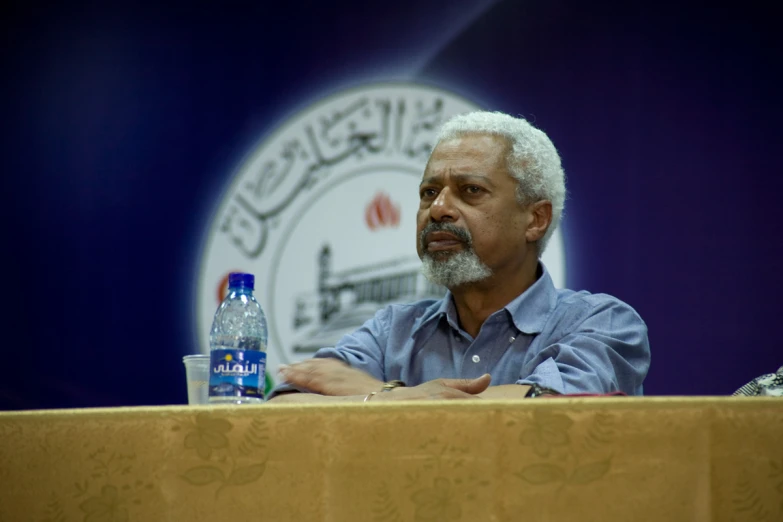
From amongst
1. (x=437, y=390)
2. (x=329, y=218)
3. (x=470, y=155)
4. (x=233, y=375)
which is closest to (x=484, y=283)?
(x=470, y=155)

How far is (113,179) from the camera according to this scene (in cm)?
336

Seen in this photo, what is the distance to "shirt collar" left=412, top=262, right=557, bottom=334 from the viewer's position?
84.8 inches

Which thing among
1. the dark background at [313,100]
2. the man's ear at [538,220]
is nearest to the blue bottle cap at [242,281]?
the man's ear at [538,220]

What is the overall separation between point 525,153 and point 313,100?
1259 mm

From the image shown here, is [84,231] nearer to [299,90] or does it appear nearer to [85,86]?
[85,86]

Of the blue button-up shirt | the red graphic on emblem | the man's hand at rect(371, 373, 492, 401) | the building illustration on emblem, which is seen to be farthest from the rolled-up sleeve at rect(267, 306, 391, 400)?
the red graphic on emblem

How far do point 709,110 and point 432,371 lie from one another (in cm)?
147

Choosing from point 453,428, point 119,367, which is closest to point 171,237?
point 119,367

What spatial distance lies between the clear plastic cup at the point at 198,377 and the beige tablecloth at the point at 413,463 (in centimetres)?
64

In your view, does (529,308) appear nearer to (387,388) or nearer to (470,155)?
(470,155)

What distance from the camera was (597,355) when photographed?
73.5 inches

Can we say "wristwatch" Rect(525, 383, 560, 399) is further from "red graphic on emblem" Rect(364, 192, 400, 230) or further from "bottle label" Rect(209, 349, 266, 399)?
"red graphic on emblem" Rect(364, 192, 400, 230)

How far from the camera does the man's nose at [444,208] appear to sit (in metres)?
2.24

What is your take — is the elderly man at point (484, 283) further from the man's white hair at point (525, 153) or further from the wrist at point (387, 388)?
the wrist at point (387, 388)
